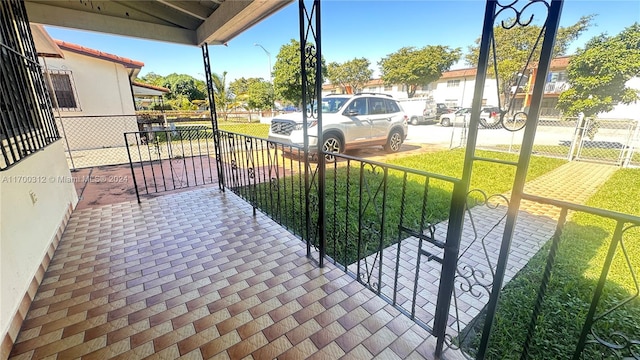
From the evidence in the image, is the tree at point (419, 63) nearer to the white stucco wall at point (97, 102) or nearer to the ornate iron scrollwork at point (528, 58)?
the white stucco wall at point (97, 102)

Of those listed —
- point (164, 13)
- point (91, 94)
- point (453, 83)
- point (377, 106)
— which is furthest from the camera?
point (453, 83)

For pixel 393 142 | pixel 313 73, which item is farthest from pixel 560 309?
pixel 393 142

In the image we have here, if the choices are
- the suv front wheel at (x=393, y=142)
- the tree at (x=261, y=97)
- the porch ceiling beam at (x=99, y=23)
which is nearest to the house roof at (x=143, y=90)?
the porch ceiling beam at (x=99, y=23)

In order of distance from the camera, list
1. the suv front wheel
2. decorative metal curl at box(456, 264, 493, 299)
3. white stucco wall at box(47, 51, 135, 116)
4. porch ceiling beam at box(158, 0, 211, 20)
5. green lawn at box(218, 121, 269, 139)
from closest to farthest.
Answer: decorative metal curl at box(456, 264, 493, 299)
porch ceiling beam at box(158, 0, 211, 20)
the suv front wheel
white stucco wall at box(47, 51, 135, 116)
green lawn at box(218, 121, 269, 139)

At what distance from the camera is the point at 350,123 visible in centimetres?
606

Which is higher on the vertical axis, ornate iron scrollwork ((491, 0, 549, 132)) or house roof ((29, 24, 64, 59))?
house roof ((29, 24, 64, 59))

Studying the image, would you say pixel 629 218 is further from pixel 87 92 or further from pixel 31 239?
pixel 87 92

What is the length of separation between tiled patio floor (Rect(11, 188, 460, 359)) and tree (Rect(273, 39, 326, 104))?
11043mm

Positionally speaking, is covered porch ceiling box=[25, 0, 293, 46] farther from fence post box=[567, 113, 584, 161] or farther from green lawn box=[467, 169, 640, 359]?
fence post box=[567, 113, 584, 161]

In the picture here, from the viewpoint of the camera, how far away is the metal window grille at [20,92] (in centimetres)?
205

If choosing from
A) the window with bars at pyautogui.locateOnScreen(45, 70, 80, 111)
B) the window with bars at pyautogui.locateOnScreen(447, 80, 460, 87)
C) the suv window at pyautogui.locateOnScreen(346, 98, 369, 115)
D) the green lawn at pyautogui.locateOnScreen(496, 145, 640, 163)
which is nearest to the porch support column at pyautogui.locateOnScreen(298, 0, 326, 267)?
the suv window at pyautogui.locateOnScreen(346, 98, 369, 115)

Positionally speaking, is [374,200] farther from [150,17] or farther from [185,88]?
[185,88]

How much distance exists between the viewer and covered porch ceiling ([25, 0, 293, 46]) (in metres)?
2.69

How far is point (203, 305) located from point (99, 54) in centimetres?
908
